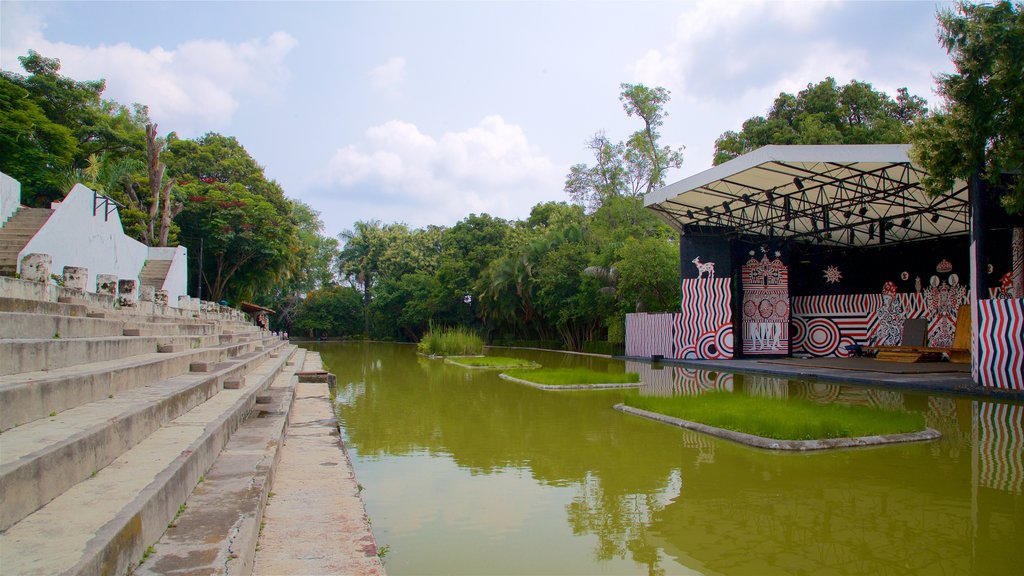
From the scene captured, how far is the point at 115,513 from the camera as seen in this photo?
2.36 m

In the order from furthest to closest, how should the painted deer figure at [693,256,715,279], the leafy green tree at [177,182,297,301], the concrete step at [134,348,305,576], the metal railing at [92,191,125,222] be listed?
the leafy green tree at [177,182,297,301]
the painted deer figure at [693,256,715,279]
the metal railing at [92,191,125,222]
the concrete step at [134,348,305,576]

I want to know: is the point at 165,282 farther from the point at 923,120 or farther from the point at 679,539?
the point at 923,120

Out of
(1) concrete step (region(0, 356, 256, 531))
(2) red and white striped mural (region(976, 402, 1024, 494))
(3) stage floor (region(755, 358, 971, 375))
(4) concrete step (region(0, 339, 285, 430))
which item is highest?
(4) concrete step (region(0, 339, 285, 430))

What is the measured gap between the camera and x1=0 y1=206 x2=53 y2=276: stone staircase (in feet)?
27.0

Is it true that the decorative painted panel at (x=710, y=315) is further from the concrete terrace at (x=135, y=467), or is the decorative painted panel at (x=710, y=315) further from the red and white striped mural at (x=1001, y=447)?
the concrete terrace at (x=135, y=467)

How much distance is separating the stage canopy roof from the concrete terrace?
11088 millimetres

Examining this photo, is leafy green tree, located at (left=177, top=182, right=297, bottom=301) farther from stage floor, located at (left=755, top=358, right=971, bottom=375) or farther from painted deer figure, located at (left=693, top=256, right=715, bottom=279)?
stage floor, located at (left=755, top=358, right=971, bottom=375)

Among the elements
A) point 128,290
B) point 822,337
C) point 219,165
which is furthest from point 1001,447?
point 219,165

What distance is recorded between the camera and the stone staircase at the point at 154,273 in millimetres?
14834

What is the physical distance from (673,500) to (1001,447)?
12.9ft

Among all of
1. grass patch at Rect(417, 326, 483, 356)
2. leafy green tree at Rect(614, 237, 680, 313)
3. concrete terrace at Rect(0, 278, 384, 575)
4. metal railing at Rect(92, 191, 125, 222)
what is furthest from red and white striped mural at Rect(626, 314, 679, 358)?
concrete terrace at Rect(0, 278, 384, 575)

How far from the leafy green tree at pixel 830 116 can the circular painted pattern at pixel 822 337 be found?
20.2 feet

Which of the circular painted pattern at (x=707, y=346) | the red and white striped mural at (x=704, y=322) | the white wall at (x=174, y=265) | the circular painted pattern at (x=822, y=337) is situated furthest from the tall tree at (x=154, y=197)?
the circular painted pattern at (x=822, y=337)

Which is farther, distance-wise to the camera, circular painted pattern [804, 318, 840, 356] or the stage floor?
circular painted pattern [804, 318, 840, 356]
